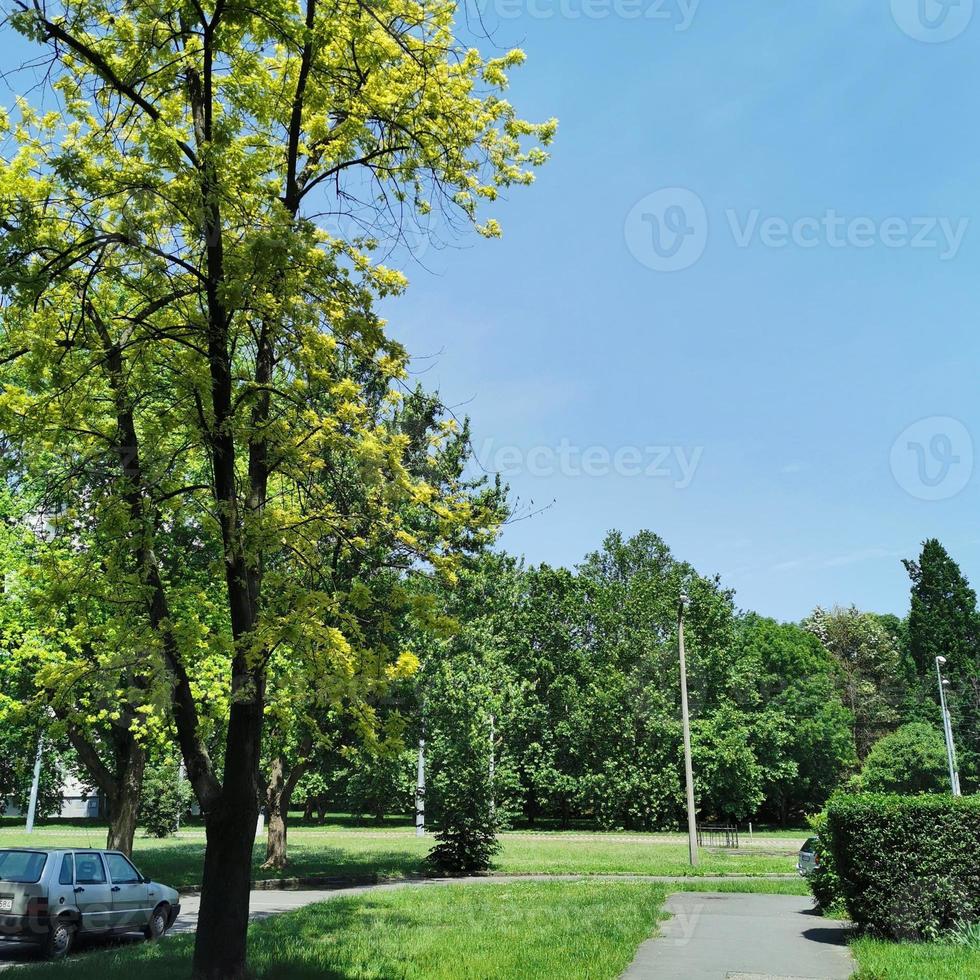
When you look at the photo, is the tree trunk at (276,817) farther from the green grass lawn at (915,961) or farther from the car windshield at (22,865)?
the green grass lawn at (915,961)

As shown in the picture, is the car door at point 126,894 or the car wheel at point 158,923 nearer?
the car door at point 126,894

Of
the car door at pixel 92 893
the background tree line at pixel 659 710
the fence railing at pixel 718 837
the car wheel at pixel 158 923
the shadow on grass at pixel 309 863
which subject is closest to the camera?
the car door at pixel 92 893

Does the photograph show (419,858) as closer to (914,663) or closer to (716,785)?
(716,785)

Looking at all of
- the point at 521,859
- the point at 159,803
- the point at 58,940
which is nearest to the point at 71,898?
the point at 58,940

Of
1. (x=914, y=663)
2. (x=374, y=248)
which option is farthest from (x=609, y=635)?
(x=374, y=248)

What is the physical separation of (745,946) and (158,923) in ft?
31.3

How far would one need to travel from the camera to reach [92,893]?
1330 centimetres

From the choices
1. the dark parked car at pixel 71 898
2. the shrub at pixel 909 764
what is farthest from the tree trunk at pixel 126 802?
the shrub at pixel 909 764

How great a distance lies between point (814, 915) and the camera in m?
14.8

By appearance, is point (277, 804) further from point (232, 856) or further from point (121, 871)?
point (232, 856)

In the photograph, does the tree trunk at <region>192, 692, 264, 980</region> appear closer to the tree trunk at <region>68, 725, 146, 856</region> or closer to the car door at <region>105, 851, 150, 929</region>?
the car door at <region>105, 851, 150, 929</region>

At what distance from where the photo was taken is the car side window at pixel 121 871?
14.0m

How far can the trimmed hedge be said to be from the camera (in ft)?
35.6

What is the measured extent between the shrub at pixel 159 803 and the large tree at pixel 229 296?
43392 millimetres
